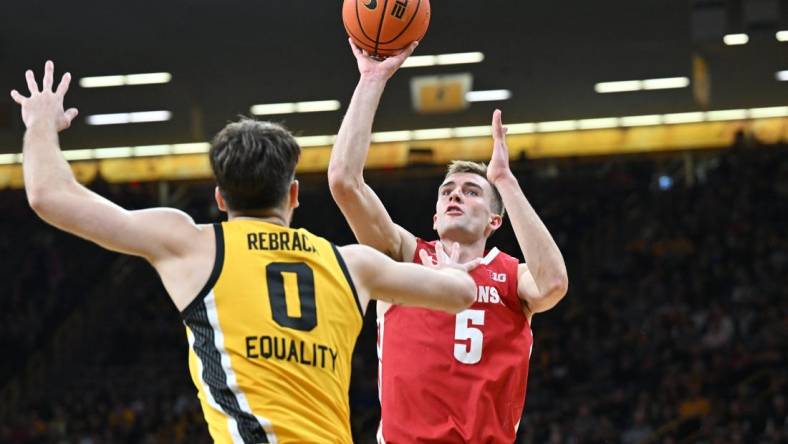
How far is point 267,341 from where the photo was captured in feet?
11.2

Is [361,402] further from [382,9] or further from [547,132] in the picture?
[382,9]

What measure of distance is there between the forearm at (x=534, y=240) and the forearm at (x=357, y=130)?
1034 mm

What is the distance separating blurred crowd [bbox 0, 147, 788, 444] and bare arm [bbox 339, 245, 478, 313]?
42.4ft

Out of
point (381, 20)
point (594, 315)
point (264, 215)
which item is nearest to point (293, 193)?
point (264, 215)

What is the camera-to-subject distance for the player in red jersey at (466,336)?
541 centimetres

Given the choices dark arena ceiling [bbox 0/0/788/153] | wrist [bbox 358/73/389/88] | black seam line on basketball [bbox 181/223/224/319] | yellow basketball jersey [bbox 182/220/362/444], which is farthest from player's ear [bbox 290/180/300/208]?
dark arena ceiling [bbox 0/0/788/153]

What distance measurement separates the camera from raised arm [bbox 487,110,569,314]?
17.8 ft

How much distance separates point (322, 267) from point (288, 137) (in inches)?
15.4

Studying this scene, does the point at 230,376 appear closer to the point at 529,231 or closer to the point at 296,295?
the point at 296,295

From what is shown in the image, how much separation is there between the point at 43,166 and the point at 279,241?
0.69 meters

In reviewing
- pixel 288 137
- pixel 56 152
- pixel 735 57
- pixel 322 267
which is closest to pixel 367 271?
pixel 322 267

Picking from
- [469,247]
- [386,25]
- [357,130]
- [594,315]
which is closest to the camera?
[357,130]

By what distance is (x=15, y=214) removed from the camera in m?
25.7

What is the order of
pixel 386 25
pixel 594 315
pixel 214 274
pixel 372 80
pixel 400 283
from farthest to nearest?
pixel 594 315, pixel 386 25, pixel 372 80, pixel 400 283, pixel 214 274
